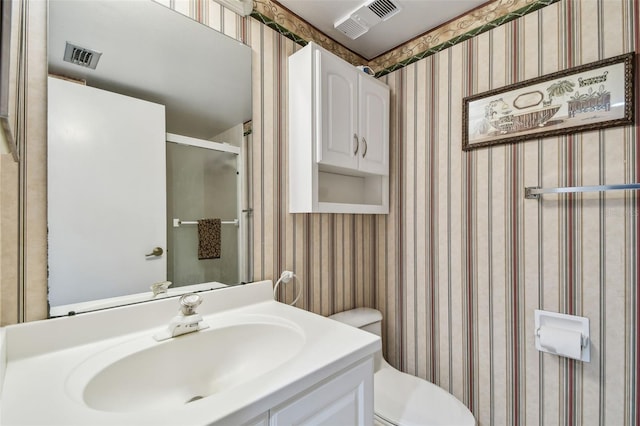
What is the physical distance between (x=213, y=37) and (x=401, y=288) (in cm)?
160

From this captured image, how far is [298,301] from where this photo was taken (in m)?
1.55

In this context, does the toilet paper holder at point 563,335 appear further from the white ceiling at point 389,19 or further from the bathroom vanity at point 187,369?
the white ceiling at point 389,19

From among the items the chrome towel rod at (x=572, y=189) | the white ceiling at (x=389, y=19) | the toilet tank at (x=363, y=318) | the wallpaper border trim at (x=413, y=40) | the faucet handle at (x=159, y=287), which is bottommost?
the toilet tank at (x=363, y=318)

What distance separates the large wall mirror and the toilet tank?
25.4 inches

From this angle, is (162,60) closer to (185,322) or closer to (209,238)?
(209,238)

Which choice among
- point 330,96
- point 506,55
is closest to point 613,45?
point 506,55

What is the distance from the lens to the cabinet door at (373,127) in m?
1.60

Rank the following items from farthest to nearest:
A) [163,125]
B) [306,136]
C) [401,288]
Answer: [401,288]
[306,136]
[163,125]

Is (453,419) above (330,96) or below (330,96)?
below

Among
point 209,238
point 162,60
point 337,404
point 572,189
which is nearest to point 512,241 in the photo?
point 572,189

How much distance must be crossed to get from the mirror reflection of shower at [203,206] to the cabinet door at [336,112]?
1.24 ft

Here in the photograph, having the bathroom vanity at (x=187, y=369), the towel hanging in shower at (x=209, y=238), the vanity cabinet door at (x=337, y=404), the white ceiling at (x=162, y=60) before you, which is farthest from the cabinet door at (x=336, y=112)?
the vanity cabinet door at (x=337, y=404)

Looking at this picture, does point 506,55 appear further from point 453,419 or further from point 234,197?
point 453,419

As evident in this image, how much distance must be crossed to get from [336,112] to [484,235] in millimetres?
944
